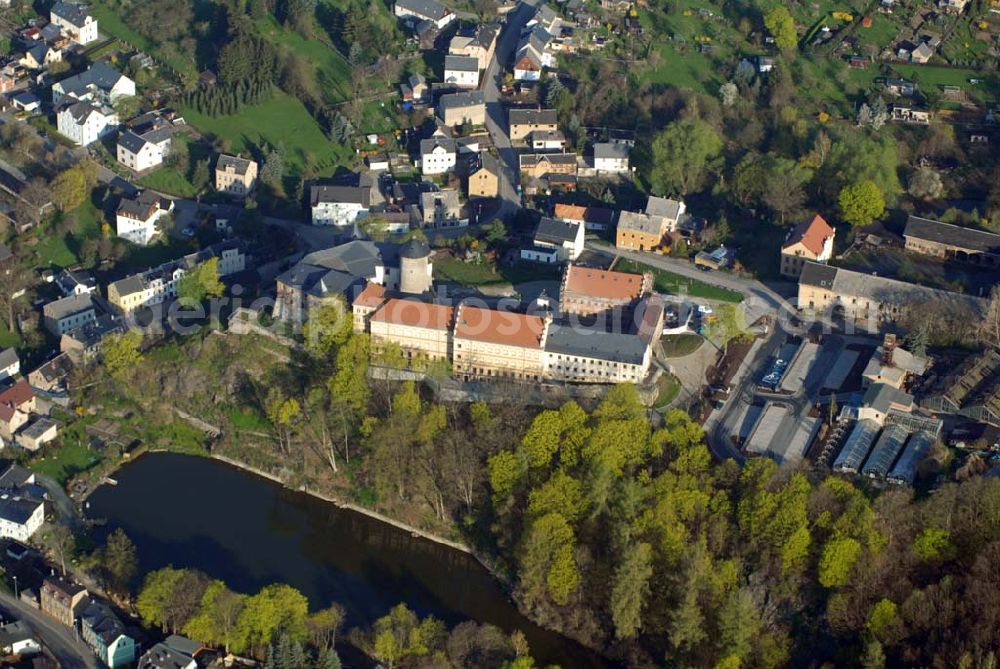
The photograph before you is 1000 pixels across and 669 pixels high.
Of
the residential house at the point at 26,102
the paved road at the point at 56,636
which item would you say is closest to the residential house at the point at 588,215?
the residential house at the point at 26,102

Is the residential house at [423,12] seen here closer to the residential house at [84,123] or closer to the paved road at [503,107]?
the paved road at [503,107]

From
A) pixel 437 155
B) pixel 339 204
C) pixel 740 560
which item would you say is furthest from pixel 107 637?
pixel 437 155

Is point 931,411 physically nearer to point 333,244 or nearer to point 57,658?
point 333,244

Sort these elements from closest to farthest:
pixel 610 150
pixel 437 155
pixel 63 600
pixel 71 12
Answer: pixel 63 600
pixel 437 155
pixel 610 150
pixel 71 12

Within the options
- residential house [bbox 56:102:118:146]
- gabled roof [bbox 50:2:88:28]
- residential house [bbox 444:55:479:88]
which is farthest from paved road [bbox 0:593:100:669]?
gabled roof [bbox 50:2:88:28]

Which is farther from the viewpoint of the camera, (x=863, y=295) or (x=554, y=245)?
(x=554, y=245)

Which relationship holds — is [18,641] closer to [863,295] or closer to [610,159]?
[863,295]

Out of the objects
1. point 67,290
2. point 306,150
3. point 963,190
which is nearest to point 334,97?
point 306,150
